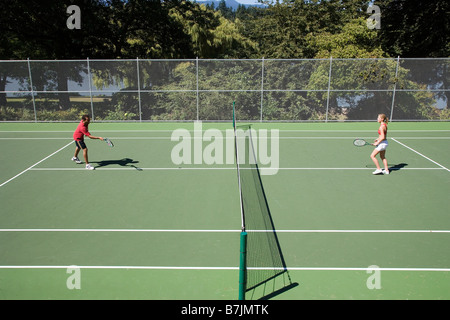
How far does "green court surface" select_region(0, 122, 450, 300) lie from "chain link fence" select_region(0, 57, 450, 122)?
498cm

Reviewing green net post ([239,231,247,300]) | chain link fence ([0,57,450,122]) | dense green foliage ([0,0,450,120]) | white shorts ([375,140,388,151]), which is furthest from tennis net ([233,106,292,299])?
dense green foliage ([0,0,450,120])

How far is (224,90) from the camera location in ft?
64.5

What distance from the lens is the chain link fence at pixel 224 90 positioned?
1942 centimetres

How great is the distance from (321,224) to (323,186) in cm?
251

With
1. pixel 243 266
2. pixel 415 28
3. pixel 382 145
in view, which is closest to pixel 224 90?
pixel 382 145

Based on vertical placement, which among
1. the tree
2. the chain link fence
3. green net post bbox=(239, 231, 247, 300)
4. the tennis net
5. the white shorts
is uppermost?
the tree

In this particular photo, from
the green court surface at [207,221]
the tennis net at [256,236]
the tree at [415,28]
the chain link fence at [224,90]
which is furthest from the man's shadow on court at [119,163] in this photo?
the tree at [415,28]

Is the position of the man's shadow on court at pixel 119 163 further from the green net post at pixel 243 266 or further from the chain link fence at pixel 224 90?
the green net post at pixel 243 266

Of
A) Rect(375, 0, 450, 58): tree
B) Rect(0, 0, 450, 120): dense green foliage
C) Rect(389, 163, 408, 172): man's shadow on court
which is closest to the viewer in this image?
Rect(389, 163, 408, 172): man's shadow on court

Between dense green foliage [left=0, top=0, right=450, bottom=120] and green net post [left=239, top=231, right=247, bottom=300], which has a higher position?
dense green foliage [left=0, top=0, right=450, bottom=120]

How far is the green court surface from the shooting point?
20.6ft

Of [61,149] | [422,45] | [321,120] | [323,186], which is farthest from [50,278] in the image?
[422,45]

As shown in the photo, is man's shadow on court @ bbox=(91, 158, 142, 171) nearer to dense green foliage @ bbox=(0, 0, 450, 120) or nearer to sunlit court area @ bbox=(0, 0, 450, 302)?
sunlit court area @ bbox=(0, 0, 450, 302)

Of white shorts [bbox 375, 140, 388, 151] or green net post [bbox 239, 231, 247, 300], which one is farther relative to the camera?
white shorts [bbox 375, 140, 388, 151]
